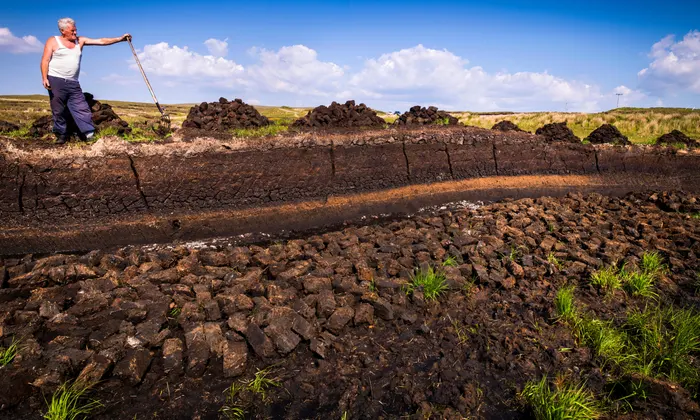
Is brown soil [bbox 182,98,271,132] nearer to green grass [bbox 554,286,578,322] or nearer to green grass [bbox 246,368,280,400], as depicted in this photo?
green grass [bbox 246,368,280,400]

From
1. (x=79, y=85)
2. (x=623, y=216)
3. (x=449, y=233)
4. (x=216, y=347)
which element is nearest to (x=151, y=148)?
(x=79, y=85)

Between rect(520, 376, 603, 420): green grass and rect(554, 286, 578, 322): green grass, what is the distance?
0.82 metres

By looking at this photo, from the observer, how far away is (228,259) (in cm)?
423

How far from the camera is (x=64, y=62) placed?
17.7 feet

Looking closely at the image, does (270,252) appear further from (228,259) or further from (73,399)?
(73,399)

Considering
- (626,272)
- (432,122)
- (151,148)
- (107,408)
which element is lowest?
(107,408)

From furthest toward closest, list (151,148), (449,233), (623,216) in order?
(623,216)
(151,148)
(449,233)

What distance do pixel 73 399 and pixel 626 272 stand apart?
5.00m

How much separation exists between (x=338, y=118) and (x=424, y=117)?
2206 mm

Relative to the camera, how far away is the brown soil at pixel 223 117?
22.3 ft

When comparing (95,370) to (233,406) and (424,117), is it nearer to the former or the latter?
(233,406)

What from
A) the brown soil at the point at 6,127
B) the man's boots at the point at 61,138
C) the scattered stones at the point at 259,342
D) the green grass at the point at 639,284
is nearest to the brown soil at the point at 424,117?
the green grass at the point at 639,284

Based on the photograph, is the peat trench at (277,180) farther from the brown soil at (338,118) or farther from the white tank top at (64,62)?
the white tank top at (64,62)

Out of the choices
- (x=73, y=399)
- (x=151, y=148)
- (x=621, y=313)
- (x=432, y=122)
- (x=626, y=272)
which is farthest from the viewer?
(x=432, y=122)
